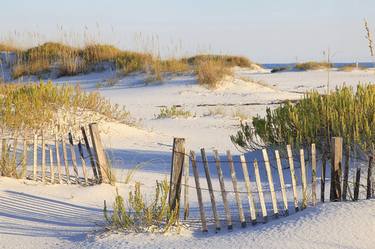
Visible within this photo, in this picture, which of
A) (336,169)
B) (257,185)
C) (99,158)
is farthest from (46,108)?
(336,169)

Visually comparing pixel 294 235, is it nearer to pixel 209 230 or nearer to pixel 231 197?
pixel 209 230

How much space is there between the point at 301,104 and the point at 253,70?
20735 millimetres

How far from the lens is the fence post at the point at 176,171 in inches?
217

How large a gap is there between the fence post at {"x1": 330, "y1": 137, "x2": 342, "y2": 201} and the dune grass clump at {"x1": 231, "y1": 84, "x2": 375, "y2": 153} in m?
1.32

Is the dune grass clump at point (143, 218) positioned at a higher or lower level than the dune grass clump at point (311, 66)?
lower

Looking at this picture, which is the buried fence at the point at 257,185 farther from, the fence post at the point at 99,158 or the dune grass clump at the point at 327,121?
the fence post at the point at 99,158

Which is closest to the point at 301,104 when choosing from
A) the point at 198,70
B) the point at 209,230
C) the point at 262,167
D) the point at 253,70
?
the point at 262,167

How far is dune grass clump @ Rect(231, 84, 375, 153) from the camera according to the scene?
723cm

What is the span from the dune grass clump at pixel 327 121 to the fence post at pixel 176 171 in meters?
2.21

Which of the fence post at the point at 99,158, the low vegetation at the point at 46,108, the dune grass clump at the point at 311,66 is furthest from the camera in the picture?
the dune grass clump at the point at 311,66

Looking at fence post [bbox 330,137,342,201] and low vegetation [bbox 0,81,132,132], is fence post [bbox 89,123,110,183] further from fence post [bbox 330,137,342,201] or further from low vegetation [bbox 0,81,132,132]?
fence post [bbox 330,137,342,201]

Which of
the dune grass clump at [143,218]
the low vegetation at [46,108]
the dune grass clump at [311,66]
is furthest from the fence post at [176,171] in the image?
the dune grass clump at [311,66]

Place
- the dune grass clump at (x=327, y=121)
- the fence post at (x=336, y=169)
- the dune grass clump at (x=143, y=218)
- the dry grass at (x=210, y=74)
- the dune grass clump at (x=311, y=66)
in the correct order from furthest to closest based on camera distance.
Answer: the dune grass clump at (x=311, y=66), the dry grass at (x=210, y=74), the dune grass clump at (x=327, y=121), the fence post at (x=336, y=169), the dune grass clump at (x=143, y=218)

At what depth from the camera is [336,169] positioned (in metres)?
5.61
